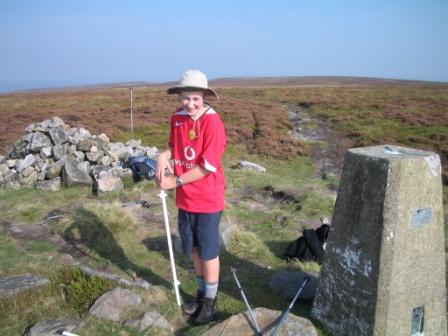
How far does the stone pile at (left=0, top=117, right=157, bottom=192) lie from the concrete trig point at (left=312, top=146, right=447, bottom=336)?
651 centimetres

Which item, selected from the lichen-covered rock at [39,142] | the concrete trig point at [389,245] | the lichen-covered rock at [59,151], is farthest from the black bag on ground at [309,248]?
the lichen-covered rock at [39,142]

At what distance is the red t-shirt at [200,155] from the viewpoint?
137 inches

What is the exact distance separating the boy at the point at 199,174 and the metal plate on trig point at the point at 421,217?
5.39 ft

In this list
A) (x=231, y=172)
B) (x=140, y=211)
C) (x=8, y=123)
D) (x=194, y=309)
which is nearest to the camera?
(x=194, y=309)

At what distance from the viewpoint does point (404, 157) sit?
3.16 m

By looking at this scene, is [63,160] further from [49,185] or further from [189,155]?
[189,155]

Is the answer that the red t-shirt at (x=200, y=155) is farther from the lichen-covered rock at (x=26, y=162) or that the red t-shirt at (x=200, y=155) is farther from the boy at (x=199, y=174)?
the lichen-covered rock at (x=26, y=162)

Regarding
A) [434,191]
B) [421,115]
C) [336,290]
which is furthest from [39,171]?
[421,115]

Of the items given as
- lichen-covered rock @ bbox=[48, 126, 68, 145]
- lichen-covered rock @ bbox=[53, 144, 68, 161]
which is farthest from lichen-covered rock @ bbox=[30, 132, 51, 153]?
lichen-covered rock @ bbox=[53, 144, 68, 161]

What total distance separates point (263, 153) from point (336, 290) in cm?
1427

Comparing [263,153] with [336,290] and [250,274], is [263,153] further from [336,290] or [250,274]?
[336,290]

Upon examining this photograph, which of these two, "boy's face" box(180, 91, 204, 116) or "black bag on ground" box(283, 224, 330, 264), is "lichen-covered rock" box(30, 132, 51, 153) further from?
"boy's face" box(180, 91, 204, 116)

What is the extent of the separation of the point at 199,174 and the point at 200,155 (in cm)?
18

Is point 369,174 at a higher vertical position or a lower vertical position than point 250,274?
higher
